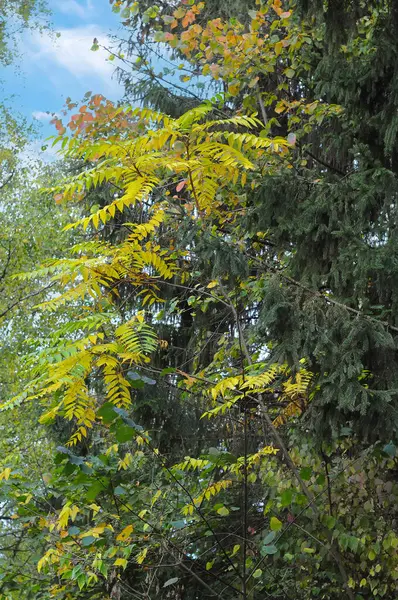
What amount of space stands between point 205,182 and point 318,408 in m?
1.95

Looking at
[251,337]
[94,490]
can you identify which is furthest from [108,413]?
[251,337]

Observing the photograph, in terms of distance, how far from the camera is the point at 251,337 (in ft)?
16.0

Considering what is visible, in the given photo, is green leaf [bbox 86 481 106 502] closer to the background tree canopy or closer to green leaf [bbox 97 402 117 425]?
the background tree canopy

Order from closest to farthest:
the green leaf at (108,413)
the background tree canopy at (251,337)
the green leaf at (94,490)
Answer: the green leaf at (108,413)
the green leaf at (94,490)
the background tree canopy at (251,337)

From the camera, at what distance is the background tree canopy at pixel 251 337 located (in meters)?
3.57

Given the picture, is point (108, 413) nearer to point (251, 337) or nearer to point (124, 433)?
point (124, 433)

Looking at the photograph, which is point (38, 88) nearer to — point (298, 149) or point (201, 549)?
point (298, 149)

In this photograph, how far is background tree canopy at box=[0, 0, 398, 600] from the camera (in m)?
3.57

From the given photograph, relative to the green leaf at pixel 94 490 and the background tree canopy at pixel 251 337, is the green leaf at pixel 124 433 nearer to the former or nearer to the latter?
the background tree canopy at pixel 251 337

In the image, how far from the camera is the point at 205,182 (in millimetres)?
3902

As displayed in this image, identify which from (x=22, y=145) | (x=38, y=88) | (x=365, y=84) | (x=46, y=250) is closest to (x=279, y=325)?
(x=365, y=84)

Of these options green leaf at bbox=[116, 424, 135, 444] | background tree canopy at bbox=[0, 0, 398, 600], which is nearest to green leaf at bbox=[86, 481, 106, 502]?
background tree canopy at bbox=[0, 0, 398, 600]

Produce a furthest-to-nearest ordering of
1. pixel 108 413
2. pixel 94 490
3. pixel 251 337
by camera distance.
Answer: pixel 251 337, pixel 94 490, pixel 108 413

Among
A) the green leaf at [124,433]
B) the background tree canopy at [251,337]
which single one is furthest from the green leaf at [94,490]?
the green leaf at [124,433]
